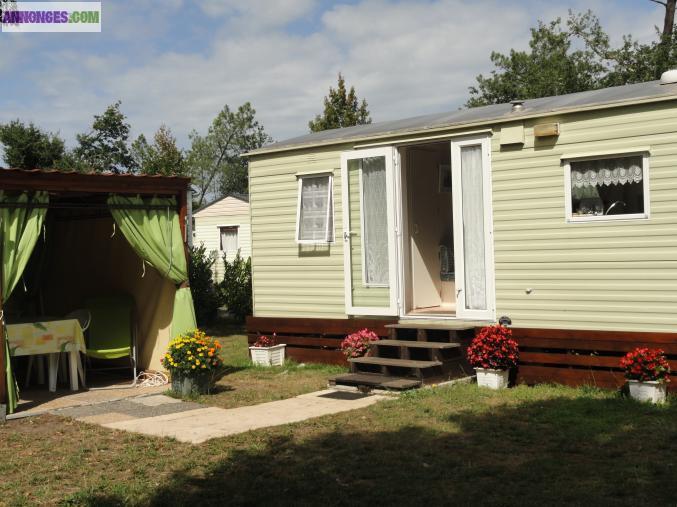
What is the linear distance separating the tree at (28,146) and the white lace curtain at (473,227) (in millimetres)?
15084

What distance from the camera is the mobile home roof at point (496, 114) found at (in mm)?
7465

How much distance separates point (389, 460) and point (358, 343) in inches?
145

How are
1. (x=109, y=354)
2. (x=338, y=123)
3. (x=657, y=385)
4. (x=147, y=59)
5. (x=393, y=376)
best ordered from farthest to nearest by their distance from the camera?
(x=338, y=123) → (x=147, y=59) → (x=109, y=354) → (x=393, y=376) → (x=657, y=385)

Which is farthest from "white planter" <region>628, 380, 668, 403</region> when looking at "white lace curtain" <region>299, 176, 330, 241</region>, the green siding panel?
"white lace curtain" <region>299, 176, 330, 241</region>

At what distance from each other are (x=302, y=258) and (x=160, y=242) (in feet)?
6.67

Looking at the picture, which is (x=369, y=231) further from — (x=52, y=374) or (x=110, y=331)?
(x=52, y=374)

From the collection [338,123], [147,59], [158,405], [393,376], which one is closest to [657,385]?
[393,376]

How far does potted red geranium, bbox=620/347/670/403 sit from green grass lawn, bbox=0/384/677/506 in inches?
6.2

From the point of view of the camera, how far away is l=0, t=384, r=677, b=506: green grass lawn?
4.62m

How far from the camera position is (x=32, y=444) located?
6285 millimetres

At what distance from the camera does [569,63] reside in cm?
2527

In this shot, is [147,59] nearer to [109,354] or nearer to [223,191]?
[109,354]

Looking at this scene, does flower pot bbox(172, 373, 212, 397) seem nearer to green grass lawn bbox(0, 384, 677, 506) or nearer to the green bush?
green grass lawn bbox(0, 384, 677, 506)

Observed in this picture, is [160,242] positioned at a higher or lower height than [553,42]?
lower
